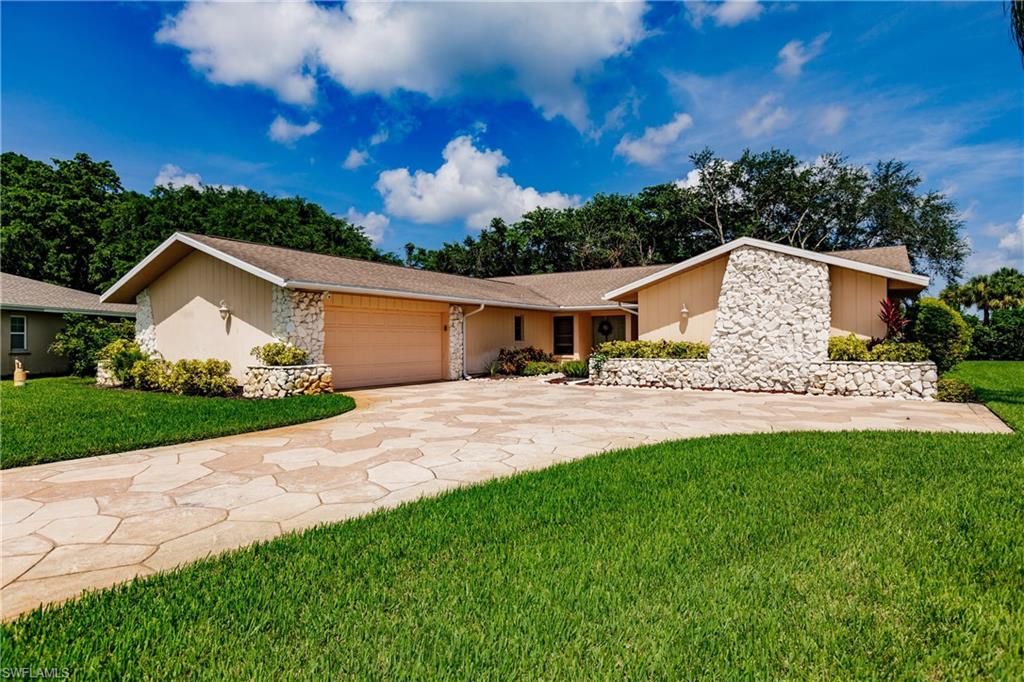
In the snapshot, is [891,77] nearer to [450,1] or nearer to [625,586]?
[450,1]

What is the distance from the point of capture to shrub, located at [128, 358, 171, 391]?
39.8 feet

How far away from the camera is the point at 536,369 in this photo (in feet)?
56.0

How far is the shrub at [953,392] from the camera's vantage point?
1023 centimetres

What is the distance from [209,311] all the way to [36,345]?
896 centimetres

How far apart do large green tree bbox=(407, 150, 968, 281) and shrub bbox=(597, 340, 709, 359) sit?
21624 millimetres

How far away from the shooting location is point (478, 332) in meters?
17.4

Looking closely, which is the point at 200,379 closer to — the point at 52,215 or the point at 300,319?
the point at 300,319

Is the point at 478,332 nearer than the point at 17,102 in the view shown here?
No

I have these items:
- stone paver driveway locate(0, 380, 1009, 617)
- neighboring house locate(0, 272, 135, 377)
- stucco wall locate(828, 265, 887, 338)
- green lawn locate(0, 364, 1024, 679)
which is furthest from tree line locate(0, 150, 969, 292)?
green lawn locate(0, 364, 1024, 679)

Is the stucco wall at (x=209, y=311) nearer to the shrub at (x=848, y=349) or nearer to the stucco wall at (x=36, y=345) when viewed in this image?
the stucco wall at (x=36, y=345)

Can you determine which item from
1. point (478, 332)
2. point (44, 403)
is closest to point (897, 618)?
point (44, 403)

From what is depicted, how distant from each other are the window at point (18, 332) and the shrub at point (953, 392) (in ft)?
83.3

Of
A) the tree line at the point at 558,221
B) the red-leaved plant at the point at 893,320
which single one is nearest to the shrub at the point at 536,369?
the red-leaved plant at the point at 893,320

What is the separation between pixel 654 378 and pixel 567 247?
25417 mm
